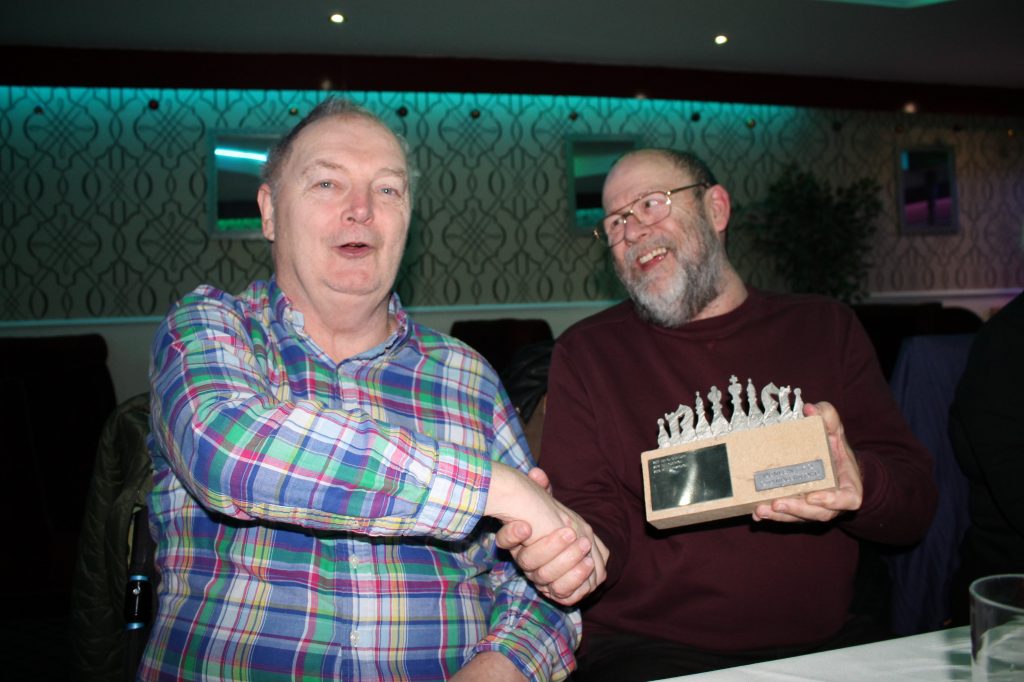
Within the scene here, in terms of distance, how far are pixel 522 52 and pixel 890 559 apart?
210 inches

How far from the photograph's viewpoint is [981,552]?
166cm

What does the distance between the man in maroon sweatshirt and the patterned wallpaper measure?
441cm

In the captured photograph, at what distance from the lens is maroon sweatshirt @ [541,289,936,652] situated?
149 cm

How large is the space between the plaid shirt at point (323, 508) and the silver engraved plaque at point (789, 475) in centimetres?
42

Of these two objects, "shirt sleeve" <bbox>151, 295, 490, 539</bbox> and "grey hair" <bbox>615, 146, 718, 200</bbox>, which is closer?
"shirt sleeve" <bbox>151, 295, 490, 539</bbox>

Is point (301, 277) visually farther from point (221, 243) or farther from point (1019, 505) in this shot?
point (221, 243)

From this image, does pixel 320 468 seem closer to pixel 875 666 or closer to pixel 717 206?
pixel 875 666

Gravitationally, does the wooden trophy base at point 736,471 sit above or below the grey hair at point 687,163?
below

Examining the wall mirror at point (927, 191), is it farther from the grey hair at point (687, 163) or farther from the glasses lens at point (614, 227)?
the glasses lens at point (614, 227)

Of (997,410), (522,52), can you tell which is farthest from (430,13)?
(997,410)

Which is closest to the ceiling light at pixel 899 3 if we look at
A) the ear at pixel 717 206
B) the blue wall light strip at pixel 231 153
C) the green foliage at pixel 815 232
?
the green foliage at pixel 815 232

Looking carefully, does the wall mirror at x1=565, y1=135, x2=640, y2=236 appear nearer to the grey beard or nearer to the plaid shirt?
the grey beard

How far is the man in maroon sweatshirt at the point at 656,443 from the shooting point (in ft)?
4.89

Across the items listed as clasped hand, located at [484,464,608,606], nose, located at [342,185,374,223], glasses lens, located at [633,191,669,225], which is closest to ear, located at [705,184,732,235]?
glasses lens, located at [633,191,669,225]
